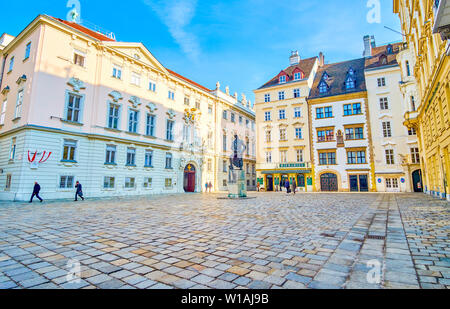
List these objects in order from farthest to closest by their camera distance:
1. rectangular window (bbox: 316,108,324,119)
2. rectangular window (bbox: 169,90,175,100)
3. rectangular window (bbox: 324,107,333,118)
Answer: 1. rectangular window (bbox: 316,108,324,119)
2. rectangular window (bbox: 324,107,333,118)
3. rectangular window (bbox: 169,90,175,100)

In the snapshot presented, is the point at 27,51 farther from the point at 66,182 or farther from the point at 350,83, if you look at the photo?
the point at 350,83

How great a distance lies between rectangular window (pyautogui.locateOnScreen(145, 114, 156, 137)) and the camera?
86.4 feet

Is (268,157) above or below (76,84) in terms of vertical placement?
below

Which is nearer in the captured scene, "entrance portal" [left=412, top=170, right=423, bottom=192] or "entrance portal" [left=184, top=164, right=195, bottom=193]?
"entrance portal" [left=412, top=170, right=423, bottom=192]

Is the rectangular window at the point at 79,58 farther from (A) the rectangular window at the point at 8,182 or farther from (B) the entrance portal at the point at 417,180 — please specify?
(B) the entrance portal at the point at 417,180

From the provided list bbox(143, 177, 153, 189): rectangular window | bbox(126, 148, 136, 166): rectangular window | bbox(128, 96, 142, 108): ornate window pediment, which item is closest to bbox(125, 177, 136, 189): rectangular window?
bbox(143, 177, 153, 189): rectangular window

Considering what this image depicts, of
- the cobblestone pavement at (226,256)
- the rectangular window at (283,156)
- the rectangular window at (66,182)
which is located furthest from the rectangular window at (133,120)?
the rectangular window at (283,156)

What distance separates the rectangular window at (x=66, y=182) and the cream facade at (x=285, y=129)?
25.6 meters

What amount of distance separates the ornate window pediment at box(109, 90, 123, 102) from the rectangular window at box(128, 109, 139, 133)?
65.5 inches

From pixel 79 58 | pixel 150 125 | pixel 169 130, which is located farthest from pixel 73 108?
pixel 169 130

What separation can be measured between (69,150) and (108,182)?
4285 millimetres

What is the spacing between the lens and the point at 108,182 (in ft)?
71.9

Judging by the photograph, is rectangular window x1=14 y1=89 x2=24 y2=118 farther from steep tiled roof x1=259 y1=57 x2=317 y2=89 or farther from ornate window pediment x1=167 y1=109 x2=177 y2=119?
steep tiled roof x1=259 y1=57 x2=317 y2=89
